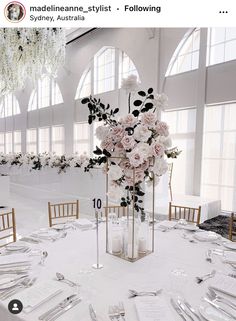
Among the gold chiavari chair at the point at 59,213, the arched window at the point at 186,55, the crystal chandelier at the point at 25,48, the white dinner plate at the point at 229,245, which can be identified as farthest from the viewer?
the arched window at the point at 186,55

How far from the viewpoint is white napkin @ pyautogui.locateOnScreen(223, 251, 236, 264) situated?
159 cm

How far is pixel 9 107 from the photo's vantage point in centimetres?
1357

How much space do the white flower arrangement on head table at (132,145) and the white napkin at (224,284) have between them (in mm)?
550

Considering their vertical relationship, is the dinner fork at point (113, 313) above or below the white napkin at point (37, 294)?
below

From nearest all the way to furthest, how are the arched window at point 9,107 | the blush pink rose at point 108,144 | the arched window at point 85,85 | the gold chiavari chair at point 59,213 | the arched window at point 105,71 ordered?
1. the blush pink rose at point 108,144
2. the gold chiavari chair at point 59,213
3. the arched window at point 105,71
4. the arched window at point 85,85
5. the arched window at point 9,107

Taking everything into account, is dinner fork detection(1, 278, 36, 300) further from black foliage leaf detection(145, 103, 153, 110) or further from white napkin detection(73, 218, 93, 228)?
black foliage leaf detection(145, 103, 153, 110)

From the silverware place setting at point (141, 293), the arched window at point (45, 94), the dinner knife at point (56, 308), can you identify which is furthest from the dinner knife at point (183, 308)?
the arched window at point (45, 94)

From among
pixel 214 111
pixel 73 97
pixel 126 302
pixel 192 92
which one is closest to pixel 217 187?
pixel 214 111

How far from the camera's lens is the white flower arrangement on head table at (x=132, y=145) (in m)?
1.46

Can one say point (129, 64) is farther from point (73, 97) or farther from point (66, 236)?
point (66, 236)

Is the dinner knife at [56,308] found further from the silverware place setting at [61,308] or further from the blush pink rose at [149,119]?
the blush pink rose at [149,119]

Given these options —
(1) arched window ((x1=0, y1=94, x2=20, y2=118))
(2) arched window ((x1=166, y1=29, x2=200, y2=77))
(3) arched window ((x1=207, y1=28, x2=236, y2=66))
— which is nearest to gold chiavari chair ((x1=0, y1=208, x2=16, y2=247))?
(2) arched window ((x1=166, y1=29, x2=200, y2=77))

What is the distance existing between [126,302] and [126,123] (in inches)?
37.6

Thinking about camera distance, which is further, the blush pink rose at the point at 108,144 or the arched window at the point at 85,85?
the arched window at the point at 85,85
